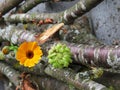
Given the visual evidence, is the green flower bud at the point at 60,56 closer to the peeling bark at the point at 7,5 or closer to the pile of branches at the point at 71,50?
the pile of branches at the point at 71,50

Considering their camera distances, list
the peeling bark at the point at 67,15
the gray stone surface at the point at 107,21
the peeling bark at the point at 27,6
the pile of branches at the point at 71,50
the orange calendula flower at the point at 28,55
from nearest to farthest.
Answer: the pile of branches at the point at 71,50 < the orange calendula flower at the point at 28,55 < the peeling bark at the point at 67,15 < the gray stone surface at the point at 107,21 < the peeling bark at the point at 27,6

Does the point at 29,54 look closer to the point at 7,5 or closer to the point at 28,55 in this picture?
the point at 28,55

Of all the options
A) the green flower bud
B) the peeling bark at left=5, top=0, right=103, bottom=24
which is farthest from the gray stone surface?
the green flower bud

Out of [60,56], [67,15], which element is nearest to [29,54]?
[60,56]

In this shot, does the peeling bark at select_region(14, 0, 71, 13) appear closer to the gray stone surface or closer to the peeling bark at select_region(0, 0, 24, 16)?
the peeling bark at select_region(0, 0, 24, 16)

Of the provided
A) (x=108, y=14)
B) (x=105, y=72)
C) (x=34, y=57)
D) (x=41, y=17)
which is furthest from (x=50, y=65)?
(x=108, y=14)

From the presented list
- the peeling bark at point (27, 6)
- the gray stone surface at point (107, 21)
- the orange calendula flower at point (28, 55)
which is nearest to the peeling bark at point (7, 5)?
the peeling bark at point (27, 6)
